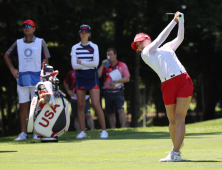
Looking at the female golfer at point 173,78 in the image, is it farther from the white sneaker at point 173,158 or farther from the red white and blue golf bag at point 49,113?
the red white and blue golf bag at point 49,113

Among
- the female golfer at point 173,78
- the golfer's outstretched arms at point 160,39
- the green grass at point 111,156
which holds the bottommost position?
the green grass at point 111,156

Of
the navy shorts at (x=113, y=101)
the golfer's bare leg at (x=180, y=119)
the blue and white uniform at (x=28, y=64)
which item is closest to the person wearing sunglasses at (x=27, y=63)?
the blue and white uniform at (x=28, y=64)

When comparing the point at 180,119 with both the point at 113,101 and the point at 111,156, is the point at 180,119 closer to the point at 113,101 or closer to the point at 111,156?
the point at 111,156

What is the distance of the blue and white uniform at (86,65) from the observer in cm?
835

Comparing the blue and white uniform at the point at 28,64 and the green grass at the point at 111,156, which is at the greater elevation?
the blue and white uniform at the point at 28,64

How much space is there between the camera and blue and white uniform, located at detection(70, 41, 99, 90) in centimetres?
835

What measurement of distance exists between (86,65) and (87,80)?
11.5 inches

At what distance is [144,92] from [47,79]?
39.4ft

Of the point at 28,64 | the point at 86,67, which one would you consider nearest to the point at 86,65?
the point at 86,67

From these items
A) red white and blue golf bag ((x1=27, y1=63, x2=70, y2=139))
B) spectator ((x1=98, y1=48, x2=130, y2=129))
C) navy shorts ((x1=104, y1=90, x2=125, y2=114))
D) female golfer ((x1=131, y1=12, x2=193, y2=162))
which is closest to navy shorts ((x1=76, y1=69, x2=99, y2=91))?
red white and blue golf bag ((x1=27, y1=63, x2=70, y2=139))

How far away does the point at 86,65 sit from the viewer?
8.31 metres

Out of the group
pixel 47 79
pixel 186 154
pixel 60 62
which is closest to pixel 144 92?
pixel 60 62

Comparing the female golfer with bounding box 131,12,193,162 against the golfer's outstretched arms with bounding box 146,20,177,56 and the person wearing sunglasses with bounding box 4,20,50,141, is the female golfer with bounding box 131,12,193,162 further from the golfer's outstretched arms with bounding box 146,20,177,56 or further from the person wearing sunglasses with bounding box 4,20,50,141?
the person wearing sunglasses with bounding box 4,20,50,141

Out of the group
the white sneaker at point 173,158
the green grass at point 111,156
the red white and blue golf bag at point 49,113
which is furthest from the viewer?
the red white and blue golf bag at point 49,113
